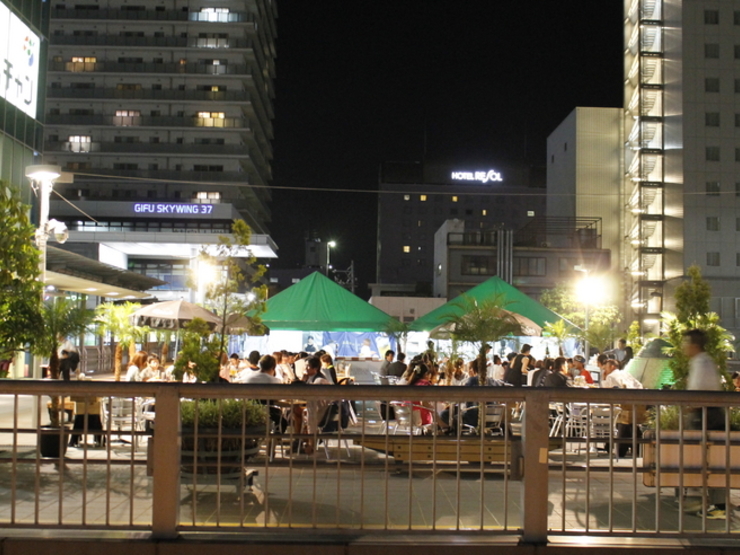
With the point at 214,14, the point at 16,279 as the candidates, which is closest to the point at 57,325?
the point at 16,279

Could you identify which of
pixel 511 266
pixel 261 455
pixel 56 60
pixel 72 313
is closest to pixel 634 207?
pixel 511 266

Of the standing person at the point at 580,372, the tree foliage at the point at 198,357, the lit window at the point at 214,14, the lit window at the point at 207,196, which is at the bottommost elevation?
the standing person at the point at 580,372

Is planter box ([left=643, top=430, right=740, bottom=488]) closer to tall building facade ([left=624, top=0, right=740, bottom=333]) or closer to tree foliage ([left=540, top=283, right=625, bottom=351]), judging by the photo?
tree foliage ([left=540, top=283, right=625, bottom=351])

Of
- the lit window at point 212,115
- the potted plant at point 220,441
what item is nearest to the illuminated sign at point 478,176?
the lit window at point 212,115

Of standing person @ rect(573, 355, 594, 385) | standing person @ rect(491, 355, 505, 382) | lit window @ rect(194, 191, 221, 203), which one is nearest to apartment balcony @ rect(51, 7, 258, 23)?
lit window @ rect(194, 191, 221, 203)

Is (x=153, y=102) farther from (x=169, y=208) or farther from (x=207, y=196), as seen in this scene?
(x=169, y=208)

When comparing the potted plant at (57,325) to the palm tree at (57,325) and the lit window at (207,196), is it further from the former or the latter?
the lit window at (207,196)

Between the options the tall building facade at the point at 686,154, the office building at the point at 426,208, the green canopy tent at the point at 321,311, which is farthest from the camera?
the office building at the point at 426,208

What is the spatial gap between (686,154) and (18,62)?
169ft

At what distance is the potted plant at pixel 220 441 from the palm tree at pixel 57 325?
4.64 m

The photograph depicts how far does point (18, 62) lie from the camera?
2564 centimetres

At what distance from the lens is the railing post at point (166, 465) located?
17.0 ft

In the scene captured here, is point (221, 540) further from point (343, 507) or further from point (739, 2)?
point (739, 2)

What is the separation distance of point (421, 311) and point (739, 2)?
117 ft
